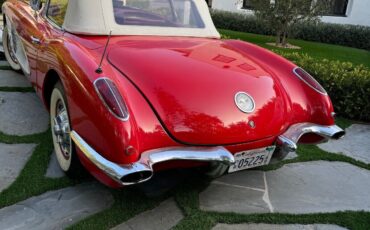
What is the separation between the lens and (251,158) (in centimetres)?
259

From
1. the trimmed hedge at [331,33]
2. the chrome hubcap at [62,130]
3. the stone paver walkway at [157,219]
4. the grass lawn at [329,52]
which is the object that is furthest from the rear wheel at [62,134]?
the trimmed hedge at [331,33]

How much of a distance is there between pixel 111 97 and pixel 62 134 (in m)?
0.84

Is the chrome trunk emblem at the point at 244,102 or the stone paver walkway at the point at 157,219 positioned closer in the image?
the stone paver walkway at the point at 157,219

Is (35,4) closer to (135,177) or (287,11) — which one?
(135,177)

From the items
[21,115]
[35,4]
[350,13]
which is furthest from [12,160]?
[350,13]

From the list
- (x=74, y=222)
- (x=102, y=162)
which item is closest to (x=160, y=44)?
(x=102, y=162)

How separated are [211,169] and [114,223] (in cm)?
71

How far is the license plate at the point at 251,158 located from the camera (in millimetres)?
2529

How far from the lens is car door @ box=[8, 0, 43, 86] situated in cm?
350

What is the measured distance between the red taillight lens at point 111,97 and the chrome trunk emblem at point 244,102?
78 centimetres

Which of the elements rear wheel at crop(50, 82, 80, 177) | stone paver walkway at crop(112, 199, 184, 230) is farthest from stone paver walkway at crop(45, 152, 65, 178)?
stone paver walkway at crop(112, 199, 184, 230)

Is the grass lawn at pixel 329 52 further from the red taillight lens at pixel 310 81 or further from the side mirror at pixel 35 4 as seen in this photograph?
the side mirror at pixel 35 4

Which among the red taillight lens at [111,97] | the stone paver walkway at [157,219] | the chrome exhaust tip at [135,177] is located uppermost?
the red taillight lens at [111,97]

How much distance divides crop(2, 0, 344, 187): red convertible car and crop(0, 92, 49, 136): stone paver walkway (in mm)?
516
